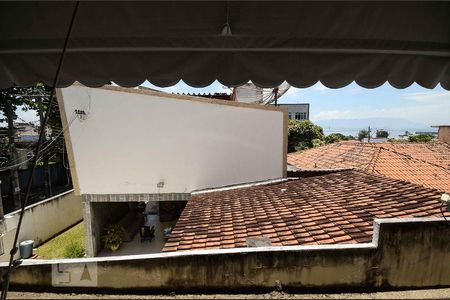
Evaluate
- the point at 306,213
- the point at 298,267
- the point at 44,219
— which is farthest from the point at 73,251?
the point at 298,267

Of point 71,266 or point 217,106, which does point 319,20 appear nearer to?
point 71,266

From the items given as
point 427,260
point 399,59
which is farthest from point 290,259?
point 399,59

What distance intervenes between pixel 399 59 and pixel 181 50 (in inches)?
80.8

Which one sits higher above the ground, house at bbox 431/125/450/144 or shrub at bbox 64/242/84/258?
house at bbox 431/125/450/144

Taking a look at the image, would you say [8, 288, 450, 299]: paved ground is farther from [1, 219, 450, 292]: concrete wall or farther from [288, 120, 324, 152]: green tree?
[288, 120, 324, 152]: green tree

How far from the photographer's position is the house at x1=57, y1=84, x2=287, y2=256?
1252cm

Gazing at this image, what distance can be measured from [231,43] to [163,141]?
431 inches

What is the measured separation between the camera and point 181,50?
2.62m

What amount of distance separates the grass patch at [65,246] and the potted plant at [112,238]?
118 centimetres

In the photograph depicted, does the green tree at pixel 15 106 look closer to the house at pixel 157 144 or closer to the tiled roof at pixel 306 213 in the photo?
the house at pixel 157 144

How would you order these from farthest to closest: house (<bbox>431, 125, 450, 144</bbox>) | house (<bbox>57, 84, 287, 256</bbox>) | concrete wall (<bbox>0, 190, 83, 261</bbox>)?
house (<bbox>431, 125, 450, 144</bbox>) < house (<bbox>57, 84, 287, 256</bbox>) < concrete wall (<bbox>0, 190, 83, 261</bbox>)

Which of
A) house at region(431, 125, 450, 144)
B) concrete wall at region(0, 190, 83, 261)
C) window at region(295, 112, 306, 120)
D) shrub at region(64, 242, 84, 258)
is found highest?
window at region(295, 112, 306, 120)

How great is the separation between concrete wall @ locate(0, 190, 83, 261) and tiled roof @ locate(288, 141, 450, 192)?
569 inches

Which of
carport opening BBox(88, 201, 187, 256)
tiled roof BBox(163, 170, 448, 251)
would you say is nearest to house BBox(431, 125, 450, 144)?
tiled roof BBox(163, 170, 448, 251)
